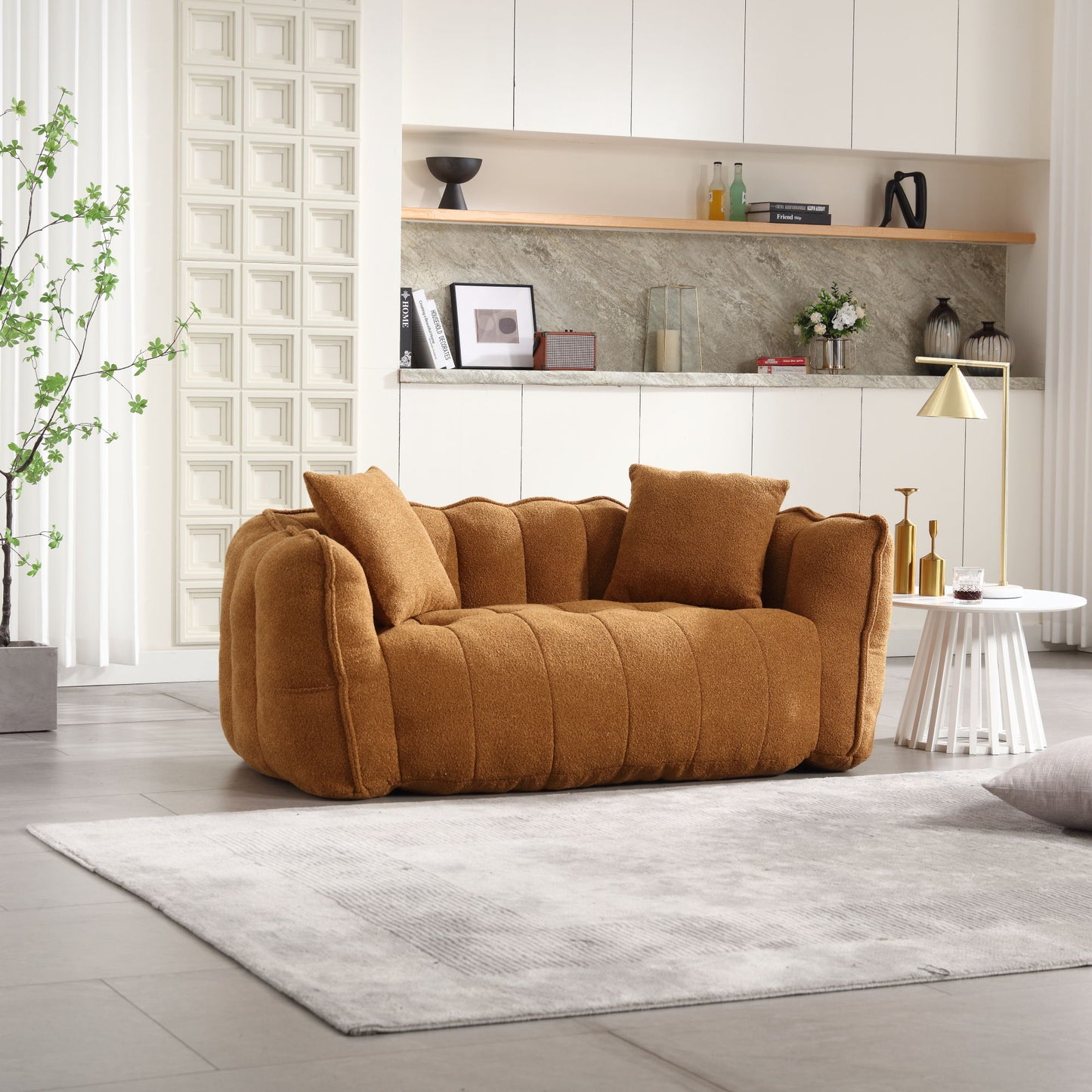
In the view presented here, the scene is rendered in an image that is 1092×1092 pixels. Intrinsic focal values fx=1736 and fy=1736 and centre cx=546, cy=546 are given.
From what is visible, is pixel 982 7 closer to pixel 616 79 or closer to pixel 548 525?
pixel 616 79

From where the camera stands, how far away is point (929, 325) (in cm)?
719

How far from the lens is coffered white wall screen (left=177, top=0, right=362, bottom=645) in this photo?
18.9ft

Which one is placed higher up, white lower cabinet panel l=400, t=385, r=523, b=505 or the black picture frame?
the black picture frame

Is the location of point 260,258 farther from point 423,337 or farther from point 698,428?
point 698,428

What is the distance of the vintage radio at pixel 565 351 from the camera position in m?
6.53

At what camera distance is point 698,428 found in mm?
6531

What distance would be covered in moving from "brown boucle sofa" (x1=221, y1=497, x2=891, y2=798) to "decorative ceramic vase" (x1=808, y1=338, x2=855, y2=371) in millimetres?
2544

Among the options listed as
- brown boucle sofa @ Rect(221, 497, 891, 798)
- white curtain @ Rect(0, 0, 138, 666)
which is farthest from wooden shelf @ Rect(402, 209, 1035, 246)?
brown boucle sofa @ Rect(221, 497, 891, 798)

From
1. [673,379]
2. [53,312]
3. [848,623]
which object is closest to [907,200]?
[673,379]

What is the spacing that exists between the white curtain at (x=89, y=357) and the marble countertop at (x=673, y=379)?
1037 millimetres

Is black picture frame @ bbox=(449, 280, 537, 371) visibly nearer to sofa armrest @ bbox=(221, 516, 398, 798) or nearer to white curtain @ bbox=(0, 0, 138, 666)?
white curtain @ bbox=(0, 0, 138, 666)

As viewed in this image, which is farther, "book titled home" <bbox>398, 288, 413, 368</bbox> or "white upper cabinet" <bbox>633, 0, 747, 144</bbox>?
"white upper cabinet" <bbox>633, 0, 747, 144</bbox>

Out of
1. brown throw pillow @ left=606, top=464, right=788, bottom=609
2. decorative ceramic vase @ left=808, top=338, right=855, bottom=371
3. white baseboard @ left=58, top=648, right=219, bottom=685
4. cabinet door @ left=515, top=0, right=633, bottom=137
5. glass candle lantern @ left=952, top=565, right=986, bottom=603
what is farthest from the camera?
decorative ceramic vase @ left=808, top=338, right=855, bottom=371

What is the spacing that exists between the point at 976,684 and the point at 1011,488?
2652 millimetres
